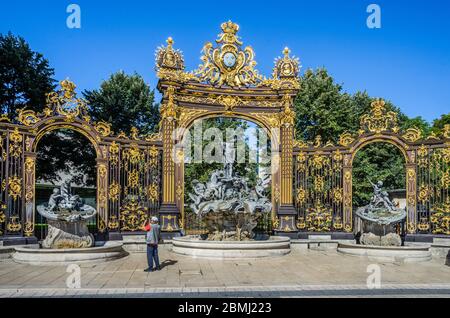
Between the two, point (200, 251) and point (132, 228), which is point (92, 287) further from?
point (132, 228)

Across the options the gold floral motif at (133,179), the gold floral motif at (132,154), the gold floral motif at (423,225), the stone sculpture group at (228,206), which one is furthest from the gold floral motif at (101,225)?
the gold floral motif at (423,225)

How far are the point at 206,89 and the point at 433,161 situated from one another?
28.4 feet

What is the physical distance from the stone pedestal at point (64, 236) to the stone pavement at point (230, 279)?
106 cm

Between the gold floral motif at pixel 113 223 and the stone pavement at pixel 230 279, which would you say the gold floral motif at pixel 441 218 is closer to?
the stone pavement at pixel 230 279

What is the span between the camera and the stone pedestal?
42.5ft

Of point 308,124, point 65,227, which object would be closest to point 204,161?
point 308,124

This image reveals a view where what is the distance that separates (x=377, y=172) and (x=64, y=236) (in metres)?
18.7

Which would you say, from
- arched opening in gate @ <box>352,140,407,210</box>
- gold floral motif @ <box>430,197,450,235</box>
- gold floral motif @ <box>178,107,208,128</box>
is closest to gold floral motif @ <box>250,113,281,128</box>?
gold floral motif @ <box>178,107,208,128</box>

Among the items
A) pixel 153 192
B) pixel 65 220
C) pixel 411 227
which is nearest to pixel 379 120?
pixel 411 227

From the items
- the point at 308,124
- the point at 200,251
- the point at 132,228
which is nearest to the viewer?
the point at 200,251

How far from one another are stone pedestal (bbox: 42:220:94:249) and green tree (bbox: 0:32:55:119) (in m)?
10.2

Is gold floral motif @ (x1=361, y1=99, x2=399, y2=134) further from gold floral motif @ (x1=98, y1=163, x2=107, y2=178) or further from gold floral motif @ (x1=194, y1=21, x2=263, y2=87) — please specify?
gold floral motif @ (x1=98, y1=163, x2=107, y2=178)

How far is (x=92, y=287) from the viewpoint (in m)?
9.02

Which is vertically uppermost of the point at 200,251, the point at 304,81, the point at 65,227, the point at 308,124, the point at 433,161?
the point at 304,81
